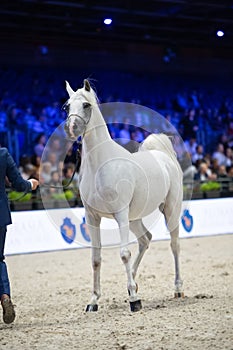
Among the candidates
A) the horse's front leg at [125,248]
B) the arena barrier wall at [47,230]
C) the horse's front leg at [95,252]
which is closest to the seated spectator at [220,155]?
the arena barrier wall at [47,230]

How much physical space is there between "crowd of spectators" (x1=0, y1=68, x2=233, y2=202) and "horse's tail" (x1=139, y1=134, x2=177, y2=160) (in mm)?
4057

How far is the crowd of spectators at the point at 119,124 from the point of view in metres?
13.4

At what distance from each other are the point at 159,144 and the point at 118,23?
8.04 meters

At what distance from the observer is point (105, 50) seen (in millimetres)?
16484

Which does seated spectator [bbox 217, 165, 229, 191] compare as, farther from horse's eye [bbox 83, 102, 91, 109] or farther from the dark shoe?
the dark shoe

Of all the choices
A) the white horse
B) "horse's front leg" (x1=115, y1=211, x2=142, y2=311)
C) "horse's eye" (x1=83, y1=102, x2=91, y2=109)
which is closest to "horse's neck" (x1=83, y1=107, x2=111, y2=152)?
the white horse

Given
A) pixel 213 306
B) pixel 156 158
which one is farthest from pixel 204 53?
pixel 213 306

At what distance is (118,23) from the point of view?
14.4m

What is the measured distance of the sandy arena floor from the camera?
14.7 ft

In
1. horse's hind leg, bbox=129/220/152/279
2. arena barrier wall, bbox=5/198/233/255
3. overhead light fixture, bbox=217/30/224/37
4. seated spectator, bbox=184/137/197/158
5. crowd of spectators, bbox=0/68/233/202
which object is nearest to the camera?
horse's hind leg, bbox=129/220/152/279

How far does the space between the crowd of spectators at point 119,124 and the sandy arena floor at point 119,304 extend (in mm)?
2464

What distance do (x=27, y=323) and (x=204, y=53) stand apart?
1347cm

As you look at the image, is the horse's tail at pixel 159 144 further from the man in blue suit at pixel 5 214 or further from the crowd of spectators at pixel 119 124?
the crowd of spectators at pixel 119 124

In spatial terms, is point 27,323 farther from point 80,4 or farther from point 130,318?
point 80,4
